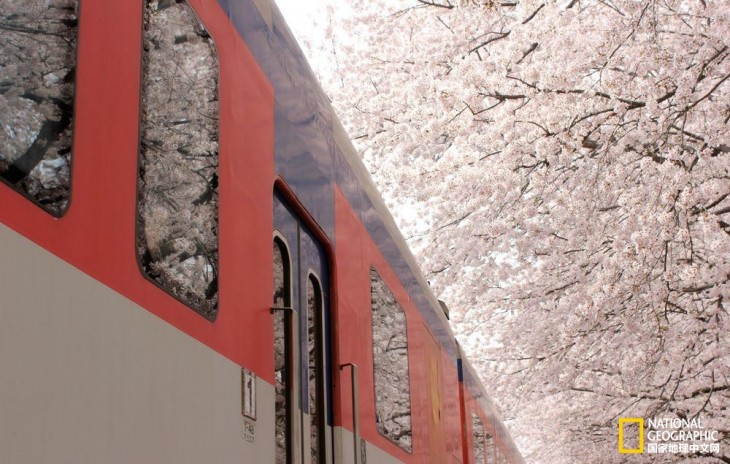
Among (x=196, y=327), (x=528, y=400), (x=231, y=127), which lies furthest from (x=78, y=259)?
(x=528, y=400)

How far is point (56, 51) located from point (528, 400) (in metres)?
16.1

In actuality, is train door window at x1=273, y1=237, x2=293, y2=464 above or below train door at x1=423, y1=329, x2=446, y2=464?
below

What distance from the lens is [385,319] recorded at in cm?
518

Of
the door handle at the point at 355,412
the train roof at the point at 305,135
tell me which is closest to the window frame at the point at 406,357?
the train roof at the point at 305,135

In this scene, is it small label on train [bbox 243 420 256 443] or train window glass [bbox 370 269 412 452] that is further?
train window glass [bbox 370 269 412 452]

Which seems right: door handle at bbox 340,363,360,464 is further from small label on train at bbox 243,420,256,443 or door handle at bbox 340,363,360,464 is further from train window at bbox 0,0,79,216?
train window at bbox 0,0,79,216

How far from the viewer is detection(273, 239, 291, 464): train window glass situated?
2.97m

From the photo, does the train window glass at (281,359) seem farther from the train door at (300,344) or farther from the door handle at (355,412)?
the door handle at (355,412)

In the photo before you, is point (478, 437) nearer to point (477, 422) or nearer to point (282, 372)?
point (477, 422)

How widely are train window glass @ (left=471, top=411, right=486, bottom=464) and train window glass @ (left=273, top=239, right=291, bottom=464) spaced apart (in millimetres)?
6351

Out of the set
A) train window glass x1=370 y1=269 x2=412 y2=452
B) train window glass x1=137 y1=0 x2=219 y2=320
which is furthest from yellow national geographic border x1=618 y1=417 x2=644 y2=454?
train window glass x1=137 y1=0 x2=219 y2=320

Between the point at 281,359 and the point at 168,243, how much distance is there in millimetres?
942

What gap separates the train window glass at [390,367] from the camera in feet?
15.9

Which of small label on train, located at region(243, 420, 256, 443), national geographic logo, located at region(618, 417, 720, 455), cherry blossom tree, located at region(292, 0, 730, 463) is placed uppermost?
cherry blossom tree, located at region(292, 0, 730, 463)
